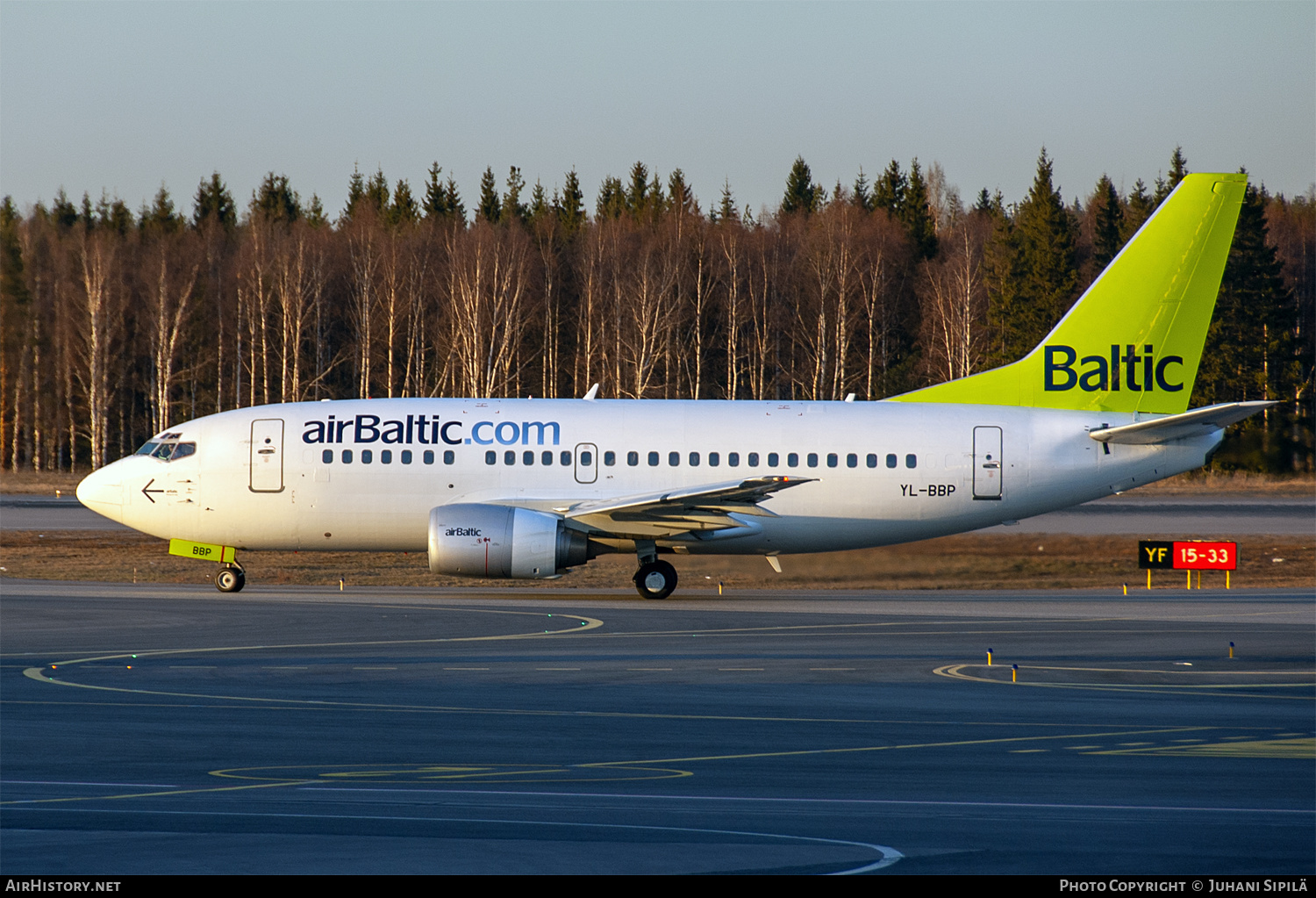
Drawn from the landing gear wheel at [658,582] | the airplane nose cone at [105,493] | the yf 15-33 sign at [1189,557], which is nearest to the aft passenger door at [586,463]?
the landing gear wheel at [658,582]

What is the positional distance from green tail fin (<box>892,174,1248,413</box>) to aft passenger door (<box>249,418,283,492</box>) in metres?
15.6

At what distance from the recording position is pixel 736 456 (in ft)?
92.2

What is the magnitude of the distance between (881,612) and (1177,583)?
33.5ft

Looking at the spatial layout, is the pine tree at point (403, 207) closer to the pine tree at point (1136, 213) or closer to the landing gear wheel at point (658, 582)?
the pine tree at point (1136, 213)

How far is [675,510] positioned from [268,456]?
8519 mm

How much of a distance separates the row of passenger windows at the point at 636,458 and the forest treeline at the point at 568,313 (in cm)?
4264

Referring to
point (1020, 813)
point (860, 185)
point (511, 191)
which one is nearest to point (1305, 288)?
point (860, 185)

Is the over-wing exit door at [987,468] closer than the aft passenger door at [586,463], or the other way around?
the aft passenger door at [586,463]

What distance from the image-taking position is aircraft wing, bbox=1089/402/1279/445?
26.2 meters

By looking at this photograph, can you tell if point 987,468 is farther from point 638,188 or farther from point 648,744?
point 638,188

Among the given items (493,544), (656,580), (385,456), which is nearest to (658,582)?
(656,580)

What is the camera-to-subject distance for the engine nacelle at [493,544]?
85.0 ft

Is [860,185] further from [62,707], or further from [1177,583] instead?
[62,707]
